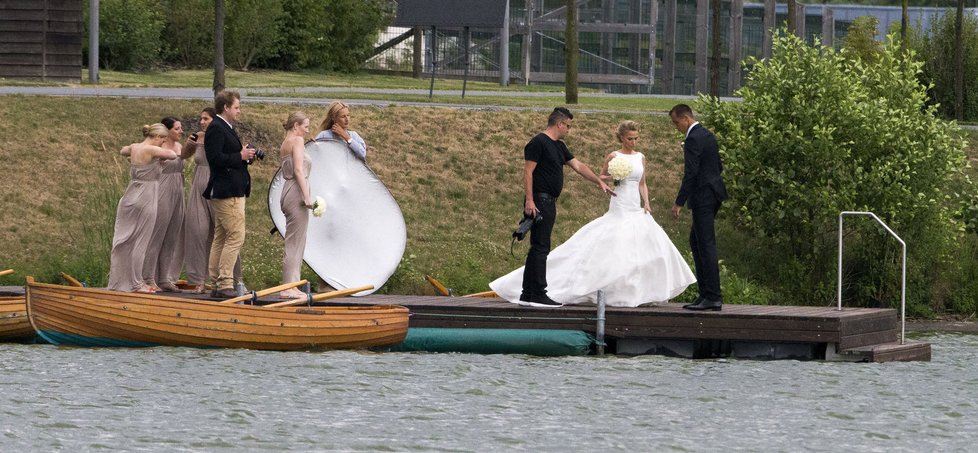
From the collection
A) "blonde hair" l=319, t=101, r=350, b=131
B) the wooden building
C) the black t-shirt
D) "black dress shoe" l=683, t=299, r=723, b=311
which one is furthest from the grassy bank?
the wooden building

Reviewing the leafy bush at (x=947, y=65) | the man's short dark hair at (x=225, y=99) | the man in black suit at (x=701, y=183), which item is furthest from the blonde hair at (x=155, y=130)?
the leafy bush at (x=947, y=65)

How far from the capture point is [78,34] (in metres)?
37.9

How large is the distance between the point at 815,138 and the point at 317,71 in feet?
92.6

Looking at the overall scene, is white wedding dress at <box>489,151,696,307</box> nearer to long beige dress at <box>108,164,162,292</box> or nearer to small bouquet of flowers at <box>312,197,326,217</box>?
small bouquet of flowers at <box>312,197,326,217</box>

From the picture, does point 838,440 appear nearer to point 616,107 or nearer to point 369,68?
point 616,107

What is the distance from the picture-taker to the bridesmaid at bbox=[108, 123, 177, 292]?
61.8 feet

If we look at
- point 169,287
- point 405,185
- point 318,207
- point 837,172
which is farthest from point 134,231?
point 837,172

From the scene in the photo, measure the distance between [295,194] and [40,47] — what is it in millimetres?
21128

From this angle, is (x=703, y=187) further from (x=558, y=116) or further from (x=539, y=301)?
(x=539, y=301)

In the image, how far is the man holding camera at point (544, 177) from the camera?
1775 centimetres

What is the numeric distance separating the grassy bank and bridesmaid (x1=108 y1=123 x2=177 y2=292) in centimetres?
517

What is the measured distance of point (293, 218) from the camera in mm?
18484

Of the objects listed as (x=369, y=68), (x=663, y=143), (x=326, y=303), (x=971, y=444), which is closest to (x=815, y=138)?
(x=663, y=143)

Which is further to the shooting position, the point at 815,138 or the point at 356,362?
the point at 815,138
